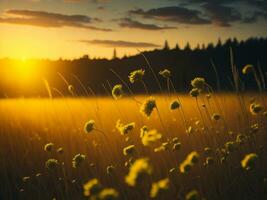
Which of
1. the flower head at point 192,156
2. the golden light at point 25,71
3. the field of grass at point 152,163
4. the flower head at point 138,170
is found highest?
Result: the flower head at point 138,170

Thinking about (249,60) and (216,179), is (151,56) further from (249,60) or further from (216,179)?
(216,179)

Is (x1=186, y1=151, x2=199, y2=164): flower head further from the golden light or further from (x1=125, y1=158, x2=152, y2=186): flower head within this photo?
the golden light

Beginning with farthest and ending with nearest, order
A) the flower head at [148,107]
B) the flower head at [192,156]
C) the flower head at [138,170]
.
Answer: the flower head at [148,107] < the flower head at [192,156] < the flower head at [138,170]

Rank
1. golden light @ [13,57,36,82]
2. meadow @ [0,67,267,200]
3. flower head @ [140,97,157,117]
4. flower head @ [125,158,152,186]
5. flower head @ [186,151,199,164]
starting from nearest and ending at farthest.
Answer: flower head @ [125,158,152,186]
flower head @ [186,151,199,164]
meadow @ [0,67,267,200]
flower head @ [140,97,157,117]
golden light @ [13,57,36,82]

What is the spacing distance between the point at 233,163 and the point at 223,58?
146 feet

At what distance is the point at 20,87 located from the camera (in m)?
34.6

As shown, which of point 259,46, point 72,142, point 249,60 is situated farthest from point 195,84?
point 259,46

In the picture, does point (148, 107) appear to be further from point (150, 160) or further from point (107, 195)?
point (107, 195)

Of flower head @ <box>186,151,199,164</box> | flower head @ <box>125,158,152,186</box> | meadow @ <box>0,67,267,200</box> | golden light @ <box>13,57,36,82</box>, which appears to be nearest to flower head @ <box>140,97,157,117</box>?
meadow @ <box>0,67,267,200</box>

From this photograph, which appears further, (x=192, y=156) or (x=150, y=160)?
(x=150, y=160)

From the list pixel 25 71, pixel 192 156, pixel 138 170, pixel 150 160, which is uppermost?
pixel 138 170

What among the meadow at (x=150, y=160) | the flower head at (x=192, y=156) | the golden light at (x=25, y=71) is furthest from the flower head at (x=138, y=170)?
the golden light at (x=25, y=71)

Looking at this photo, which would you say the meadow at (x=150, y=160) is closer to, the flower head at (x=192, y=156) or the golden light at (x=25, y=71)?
the flower head at (x=192, y=156)

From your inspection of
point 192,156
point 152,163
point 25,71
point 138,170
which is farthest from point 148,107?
point 25,71
